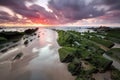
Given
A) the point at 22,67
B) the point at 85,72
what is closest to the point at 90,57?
the point at 85,72

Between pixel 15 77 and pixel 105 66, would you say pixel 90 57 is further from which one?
pixel 15 77

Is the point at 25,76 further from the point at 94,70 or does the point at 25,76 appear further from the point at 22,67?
the point at 94,70

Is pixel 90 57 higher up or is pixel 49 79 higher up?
pixel 90 57

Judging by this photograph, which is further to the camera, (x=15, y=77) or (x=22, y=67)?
(x=22, y=67)

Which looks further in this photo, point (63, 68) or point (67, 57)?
point (67, 57)

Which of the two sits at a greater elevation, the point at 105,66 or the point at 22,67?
the point at 105,66

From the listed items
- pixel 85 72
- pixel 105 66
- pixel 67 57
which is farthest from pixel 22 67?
pixel 105 66

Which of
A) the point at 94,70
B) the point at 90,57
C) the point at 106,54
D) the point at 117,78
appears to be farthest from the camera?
the point at 106,54

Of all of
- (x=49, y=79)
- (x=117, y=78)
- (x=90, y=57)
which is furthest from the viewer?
(x=90, y=57)

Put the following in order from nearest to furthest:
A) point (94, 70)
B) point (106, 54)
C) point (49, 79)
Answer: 1. point (49, 79)
2. point (94, 70)
3. point (106, 54)
